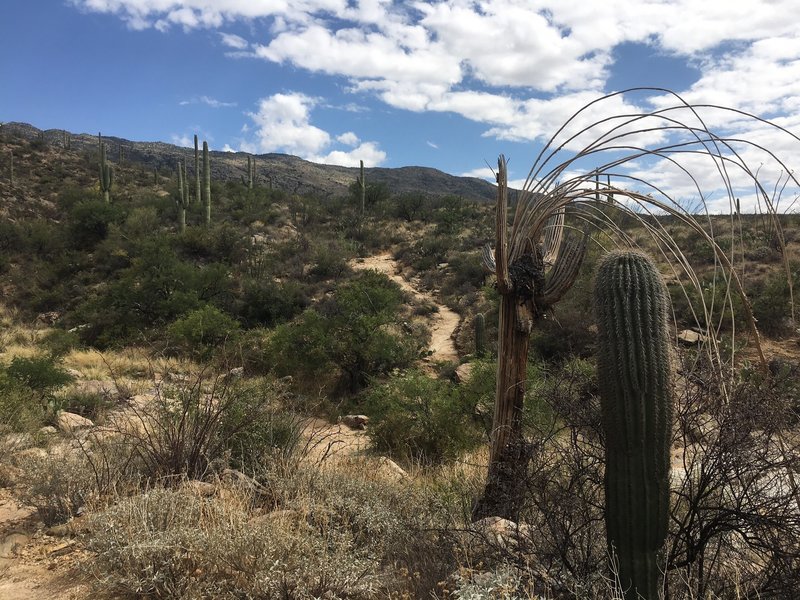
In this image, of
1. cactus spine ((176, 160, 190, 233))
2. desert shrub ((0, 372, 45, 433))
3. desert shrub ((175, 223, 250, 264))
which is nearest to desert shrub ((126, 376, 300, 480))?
desert shrub ((0, 372, 45, 433))

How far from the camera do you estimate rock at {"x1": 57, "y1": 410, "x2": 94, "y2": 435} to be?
7.41 meters

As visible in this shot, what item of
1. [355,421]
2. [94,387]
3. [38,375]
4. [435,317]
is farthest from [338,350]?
[435,317]

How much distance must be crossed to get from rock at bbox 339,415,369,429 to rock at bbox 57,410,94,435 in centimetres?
455

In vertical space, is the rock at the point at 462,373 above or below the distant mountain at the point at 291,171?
below

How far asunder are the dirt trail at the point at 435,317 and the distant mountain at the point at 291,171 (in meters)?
41.5

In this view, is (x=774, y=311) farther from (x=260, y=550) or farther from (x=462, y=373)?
(x=260, y=550)

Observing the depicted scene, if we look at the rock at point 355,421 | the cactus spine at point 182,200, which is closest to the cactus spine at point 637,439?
the rock at point 355,421

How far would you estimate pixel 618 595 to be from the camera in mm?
2545

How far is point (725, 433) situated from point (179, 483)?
4.08 metres

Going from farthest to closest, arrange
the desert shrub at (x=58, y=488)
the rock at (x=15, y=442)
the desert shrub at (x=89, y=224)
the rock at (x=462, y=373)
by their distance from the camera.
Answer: the desert shrub at (x=89, y=224), the rock at (x=462, y=373), the rock at (x=15, y=442), the desert shrub at (x=58, y=488)

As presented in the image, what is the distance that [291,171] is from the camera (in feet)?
279

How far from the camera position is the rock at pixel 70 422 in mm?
7406

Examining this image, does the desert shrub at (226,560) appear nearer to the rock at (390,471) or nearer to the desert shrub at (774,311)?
the rock at (390,471)

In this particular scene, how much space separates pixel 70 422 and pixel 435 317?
14.2 metres
